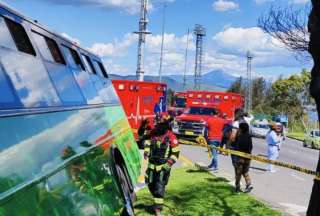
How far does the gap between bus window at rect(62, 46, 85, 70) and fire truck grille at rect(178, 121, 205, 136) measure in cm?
2266

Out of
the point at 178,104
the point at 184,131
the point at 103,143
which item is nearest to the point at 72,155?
the point at 103,143

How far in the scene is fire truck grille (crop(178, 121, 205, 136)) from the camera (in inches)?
1174

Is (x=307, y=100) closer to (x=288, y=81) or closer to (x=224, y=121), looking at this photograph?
(x=288, y=81)

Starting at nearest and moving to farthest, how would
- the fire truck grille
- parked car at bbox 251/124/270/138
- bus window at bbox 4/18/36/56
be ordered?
1. bus window at bbox 4/18/36/56
2. the fire truck grille
3. parked car at bbox 251/124/270/138

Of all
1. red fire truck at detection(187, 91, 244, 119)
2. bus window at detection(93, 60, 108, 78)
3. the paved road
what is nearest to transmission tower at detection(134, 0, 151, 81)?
red fire truck at detection(187, 91, 244, 119)

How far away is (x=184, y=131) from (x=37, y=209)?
26819 mm

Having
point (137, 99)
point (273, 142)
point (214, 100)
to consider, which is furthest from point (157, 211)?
point (214, 100)

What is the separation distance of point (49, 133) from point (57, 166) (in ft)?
0.92

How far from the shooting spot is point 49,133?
4.27 m

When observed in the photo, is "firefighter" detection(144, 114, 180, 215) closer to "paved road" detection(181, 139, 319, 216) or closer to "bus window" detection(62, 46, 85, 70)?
"bus window" detection(62, 46, 85, 70)

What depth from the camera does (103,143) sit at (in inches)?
256

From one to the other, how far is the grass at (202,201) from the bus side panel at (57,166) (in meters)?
3.34

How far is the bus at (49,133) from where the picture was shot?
138 inches

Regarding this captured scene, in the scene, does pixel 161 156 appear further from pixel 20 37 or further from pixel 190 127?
pixel 190 127
